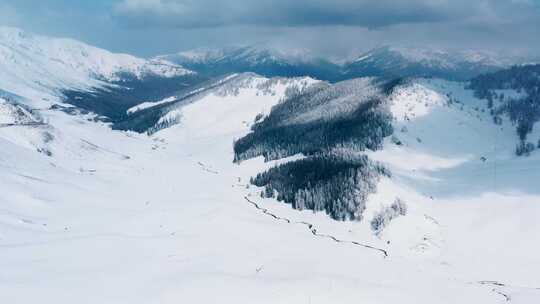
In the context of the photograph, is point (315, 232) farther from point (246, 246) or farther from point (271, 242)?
point (246, 246)

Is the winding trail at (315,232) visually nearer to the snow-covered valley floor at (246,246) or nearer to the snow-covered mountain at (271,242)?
the snow-covered mountain at (271,242)

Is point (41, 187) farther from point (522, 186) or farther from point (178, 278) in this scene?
point (522, 186)

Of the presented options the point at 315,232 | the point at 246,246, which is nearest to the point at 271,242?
the point at 246,246

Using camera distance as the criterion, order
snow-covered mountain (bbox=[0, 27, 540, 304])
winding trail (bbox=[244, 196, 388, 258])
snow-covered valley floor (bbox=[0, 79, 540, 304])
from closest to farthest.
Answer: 1. snow-covered valley floor (bbox=[0, 79, 540, 304])
2. snow-covered mountain (bbox=[0, 27, 540, 304])
3. winding trail (bbox=[244, 196, 388, 258])

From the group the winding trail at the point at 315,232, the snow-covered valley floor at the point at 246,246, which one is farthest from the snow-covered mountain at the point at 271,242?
the winding trail at the point at 315,232

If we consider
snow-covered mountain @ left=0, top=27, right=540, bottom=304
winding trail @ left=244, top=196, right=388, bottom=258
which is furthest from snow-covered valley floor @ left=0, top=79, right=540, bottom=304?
winding trail @ left=244, top=196, right=388, bottom=258

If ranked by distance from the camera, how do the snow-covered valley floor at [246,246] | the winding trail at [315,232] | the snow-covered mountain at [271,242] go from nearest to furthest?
the snow-covered valley floor at [246,246] → the snow-covered mountain at [271,242] → the winding trail at [315,232]

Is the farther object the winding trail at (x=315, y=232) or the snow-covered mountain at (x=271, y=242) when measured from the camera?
the winding trail at (x=315, y=232)

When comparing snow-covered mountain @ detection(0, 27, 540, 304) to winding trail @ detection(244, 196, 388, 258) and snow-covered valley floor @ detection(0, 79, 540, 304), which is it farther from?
winding trail @ detection(244, 196, 388, 258)

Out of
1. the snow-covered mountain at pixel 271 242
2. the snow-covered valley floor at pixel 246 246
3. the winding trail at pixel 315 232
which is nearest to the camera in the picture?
the snow-covered valley floor at pixel 246 246
